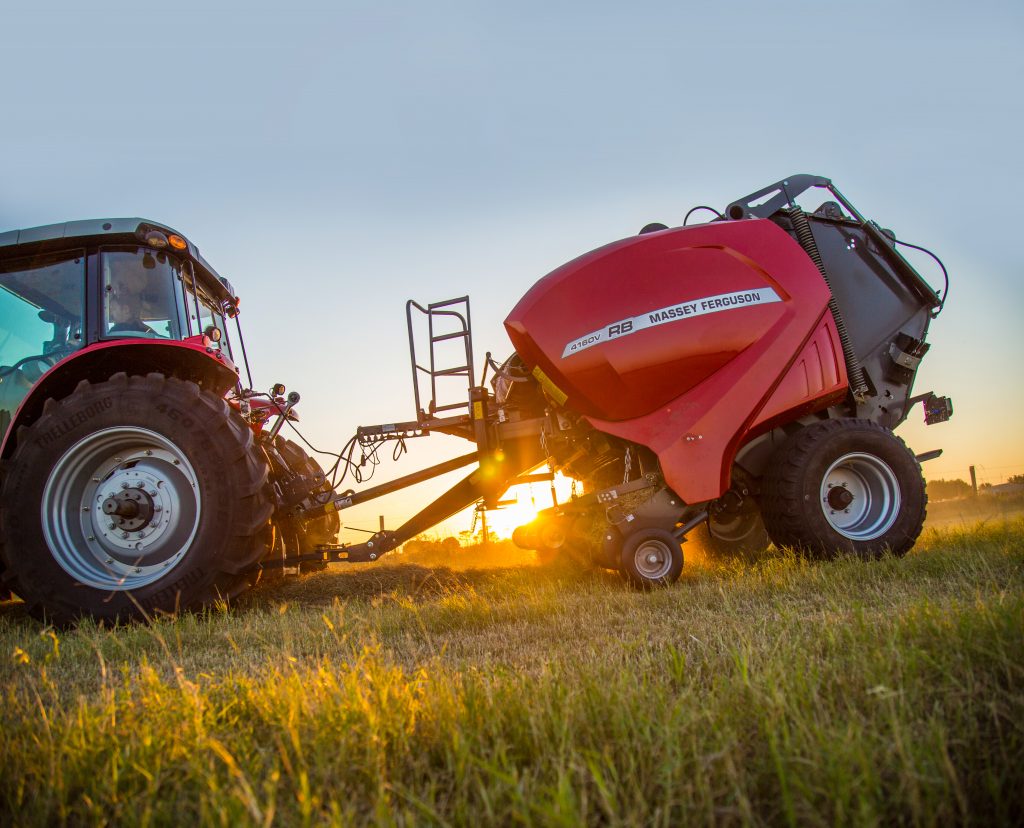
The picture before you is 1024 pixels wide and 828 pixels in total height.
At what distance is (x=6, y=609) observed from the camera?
15.4ft

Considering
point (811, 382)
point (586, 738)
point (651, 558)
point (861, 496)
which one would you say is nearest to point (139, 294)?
point (651, 558)

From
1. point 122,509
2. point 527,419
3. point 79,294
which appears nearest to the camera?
point 122,509

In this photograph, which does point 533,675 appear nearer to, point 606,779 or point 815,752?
point 606,779

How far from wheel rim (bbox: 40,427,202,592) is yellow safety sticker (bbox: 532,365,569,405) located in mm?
2195

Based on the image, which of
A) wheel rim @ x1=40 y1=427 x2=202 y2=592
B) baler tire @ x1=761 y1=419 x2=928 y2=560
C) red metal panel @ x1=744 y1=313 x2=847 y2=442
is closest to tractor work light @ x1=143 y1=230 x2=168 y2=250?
wheel rim @ x1=40 y1=427 x2=202 y2=592

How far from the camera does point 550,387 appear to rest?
417 cm

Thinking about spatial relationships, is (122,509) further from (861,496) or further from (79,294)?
(861,496)

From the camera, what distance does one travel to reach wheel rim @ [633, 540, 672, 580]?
12.7ft

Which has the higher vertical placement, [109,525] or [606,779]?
[109,525]

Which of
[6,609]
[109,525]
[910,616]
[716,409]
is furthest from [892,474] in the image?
[6,609]

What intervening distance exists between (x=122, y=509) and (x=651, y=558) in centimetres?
314

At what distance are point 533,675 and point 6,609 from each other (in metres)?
4.79

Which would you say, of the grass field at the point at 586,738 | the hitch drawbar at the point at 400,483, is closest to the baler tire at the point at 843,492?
the grass field at the point at 586,738

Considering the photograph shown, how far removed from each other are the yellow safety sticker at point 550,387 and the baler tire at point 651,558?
3.17 feet
